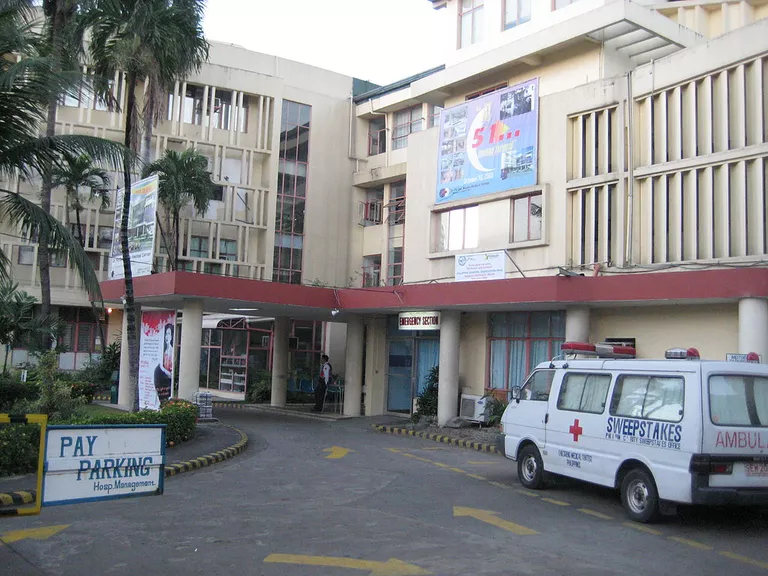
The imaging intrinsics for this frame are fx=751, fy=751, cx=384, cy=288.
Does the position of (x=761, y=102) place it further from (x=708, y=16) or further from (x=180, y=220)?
(x=180, y=220)

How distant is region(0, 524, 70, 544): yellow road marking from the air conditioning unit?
1395cm

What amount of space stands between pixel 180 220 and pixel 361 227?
338 inches

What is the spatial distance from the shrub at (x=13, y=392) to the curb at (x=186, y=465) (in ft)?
17.6

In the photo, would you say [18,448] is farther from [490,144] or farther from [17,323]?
[490,144]

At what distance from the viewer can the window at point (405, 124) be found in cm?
3316

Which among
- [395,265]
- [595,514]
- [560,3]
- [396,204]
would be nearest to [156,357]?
[395,265]

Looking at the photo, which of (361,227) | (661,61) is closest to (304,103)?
(361,227)

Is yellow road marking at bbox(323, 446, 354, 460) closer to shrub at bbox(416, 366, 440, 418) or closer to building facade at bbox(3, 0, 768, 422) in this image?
building facade at bbox(3, 0, 768, 422)

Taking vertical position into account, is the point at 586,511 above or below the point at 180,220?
below

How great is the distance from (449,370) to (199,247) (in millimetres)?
17930

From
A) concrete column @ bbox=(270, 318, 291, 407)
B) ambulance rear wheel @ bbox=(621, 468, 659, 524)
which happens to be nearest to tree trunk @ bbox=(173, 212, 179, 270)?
concrete column @ bbox=(270, 318, 291, 407)

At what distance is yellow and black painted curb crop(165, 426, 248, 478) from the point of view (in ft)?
42.5

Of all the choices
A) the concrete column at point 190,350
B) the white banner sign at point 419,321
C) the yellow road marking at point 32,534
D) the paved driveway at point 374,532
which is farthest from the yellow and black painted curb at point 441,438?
the yellow road marking at point 32,534

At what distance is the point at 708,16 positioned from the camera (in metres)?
23.5
